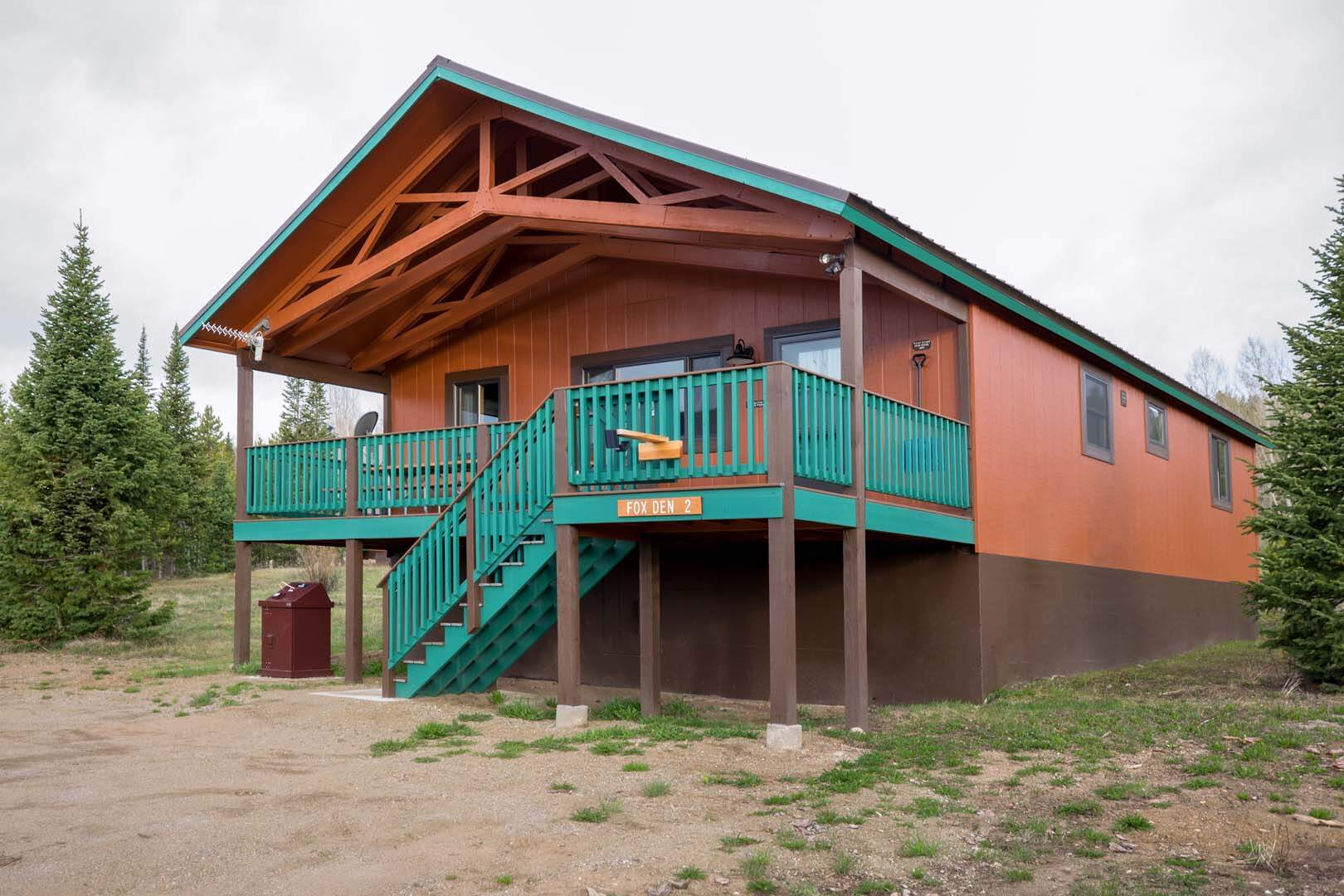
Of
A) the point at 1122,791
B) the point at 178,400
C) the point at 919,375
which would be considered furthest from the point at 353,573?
the point at 178,400

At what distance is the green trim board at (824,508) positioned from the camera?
9570 millimetres

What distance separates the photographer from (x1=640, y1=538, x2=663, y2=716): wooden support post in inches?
440

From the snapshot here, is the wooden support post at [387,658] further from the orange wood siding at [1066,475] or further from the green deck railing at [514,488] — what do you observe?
the orange wood siding at [1066,475]

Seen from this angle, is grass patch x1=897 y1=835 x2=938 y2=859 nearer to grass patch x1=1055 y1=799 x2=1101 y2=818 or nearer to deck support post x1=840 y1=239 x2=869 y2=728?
grass patch x1=1055 y1=799 x2=1101 y2=818

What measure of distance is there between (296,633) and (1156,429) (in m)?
12.8

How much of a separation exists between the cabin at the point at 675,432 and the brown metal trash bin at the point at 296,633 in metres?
0.65

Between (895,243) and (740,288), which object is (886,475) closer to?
(895,243)

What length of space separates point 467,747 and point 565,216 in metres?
5.63

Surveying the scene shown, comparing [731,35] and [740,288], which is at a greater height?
[731,35]

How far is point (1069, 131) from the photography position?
66688 millimetres

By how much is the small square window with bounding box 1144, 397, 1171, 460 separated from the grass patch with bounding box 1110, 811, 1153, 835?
11393mm

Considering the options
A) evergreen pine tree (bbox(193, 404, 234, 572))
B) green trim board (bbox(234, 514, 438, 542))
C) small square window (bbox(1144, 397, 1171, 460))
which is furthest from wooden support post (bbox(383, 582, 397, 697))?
evergreen pine tree (bbox(193, 404, 234, 572))

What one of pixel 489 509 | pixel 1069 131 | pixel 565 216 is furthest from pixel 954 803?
pixel 1069 131

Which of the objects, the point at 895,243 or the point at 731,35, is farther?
the point at 731,35
